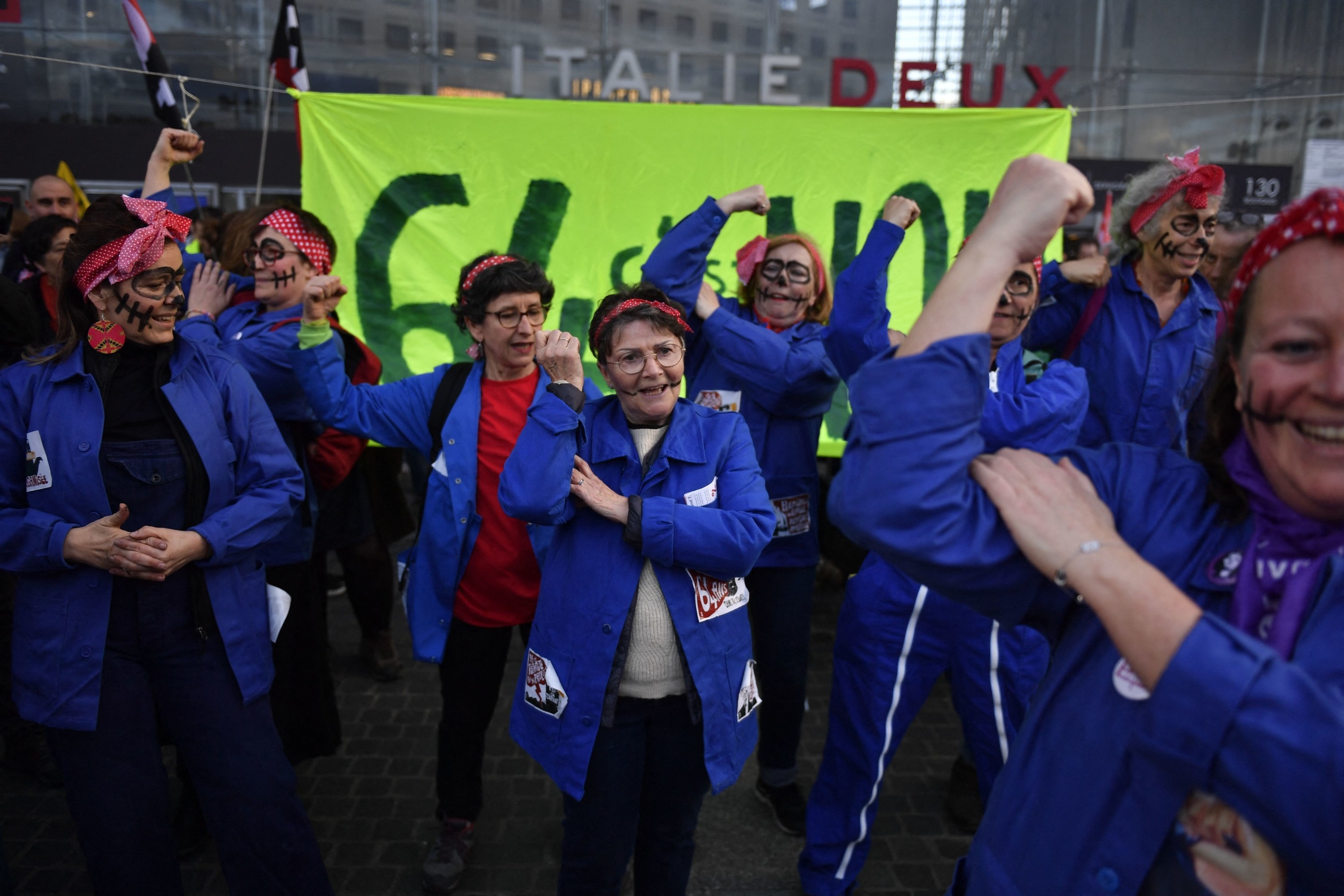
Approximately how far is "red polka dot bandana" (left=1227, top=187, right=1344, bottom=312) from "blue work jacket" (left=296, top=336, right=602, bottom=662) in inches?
83.1

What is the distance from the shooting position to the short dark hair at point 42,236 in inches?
177

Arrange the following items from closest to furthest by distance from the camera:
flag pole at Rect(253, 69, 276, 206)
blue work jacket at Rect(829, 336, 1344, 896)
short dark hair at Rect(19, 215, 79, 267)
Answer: blue work jacket at Rect(829, 336, 1344, 896) → flag pole at Rect(253, 69, 276, 206) → short dark hair at Rect(19, 215, 79, 267)

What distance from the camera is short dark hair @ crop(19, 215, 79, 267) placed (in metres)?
4.48

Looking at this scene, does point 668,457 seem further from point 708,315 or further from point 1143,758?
point 1143,758

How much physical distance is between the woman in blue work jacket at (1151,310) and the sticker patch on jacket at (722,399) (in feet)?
4.10

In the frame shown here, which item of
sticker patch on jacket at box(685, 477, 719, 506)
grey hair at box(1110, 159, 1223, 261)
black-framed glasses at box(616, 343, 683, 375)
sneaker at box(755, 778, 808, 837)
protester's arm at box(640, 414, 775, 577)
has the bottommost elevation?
sneaker at box(755, 778, 808, 837)

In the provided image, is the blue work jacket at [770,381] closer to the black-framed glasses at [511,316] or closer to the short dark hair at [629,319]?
the black-framed glasses at [511,316]

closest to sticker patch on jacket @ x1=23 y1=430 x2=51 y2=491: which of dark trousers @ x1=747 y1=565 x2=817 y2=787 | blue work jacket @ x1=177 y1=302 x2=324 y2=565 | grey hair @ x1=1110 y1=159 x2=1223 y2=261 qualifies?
blue work jacket @ x1=177 y1=302 x2=324 y2=565

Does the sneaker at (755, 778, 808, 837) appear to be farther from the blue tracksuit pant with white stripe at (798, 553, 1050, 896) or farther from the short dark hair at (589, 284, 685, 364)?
the short dark hair at (589, 284, 685, 364)

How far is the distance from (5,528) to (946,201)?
4.45m

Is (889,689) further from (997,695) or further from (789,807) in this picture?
(789,807)

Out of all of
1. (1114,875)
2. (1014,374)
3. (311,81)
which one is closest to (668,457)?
(1014,374)

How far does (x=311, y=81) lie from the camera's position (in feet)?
43.4

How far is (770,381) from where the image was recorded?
130 inches
